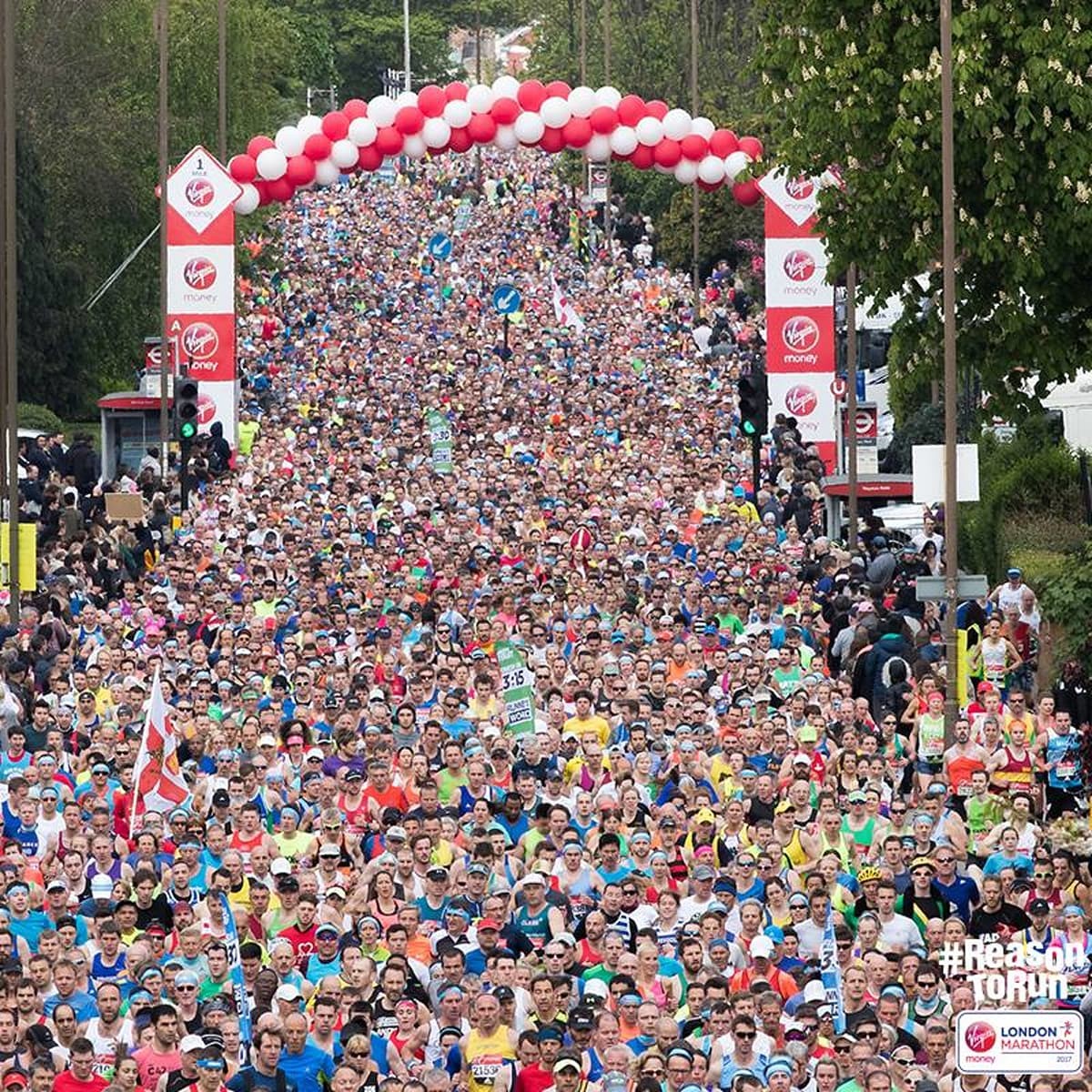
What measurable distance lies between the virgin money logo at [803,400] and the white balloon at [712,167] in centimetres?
428

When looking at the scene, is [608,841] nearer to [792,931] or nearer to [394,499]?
[792,931]

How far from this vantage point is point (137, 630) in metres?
29.5

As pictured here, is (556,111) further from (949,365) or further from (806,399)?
(949,365)

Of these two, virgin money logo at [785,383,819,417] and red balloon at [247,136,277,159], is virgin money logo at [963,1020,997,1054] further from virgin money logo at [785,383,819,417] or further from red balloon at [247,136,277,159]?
red balloon at [247,136,277,159]

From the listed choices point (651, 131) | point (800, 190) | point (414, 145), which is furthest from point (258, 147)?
point (800, 190)

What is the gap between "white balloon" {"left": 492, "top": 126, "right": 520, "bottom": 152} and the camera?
1832 inches

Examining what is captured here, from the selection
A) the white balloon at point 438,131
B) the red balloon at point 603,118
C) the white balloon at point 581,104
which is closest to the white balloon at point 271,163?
the white balloon at point 438,131

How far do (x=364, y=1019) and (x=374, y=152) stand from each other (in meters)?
31.4

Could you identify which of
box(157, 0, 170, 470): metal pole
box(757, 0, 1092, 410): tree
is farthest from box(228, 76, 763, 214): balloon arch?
box(757, 0, 1092, 410): tree

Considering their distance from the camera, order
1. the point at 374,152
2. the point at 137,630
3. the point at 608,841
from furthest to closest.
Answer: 1. the point at 374,152
2. the point at 137,630
3. the point at 608,841

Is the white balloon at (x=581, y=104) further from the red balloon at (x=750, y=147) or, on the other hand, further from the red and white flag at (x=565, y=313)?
the red and white flag at (x=565, y=313)

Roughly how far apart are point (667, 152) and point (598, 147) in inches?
37.4

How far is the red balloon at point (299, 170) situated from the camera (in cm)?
4675

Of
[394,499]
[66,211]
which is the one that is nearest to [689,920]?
[394,499]
